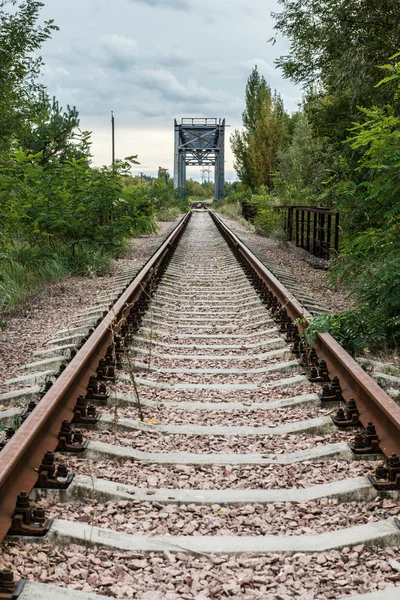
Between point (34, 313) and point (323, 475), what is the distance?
477cm

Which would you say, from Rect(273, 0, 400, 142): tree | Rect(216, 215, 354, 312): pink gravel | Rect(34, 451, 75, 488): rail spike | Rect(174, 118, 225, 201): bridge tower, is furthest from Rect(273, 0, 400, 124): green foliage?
Rect(174, 118, 225, 201): bridge tower

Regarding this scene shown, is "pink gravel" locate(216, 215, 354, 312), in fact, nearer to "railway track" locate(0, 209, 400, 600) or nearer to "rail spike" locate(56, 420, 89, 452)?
"railway track" locate(0, 209, 400, 600)

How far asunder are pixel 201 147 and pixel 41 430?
3603 inches

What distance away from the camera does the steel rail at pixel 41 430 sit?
98.0 inches

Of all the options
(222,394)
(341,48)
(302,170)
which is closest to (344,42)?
(341,48)

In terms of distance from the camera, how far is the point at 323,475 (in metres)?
3.05

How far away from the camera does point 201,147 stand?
91688 mm

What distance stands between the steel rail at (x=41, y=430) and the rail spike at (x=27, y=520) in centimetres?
3

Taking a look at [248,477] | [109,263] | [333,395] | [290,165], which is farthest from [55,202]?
[290,165]

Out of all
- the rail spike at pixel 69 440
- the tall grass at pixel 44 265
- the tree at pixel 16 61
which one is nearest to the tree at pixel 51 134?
the tree at pixel 16 61

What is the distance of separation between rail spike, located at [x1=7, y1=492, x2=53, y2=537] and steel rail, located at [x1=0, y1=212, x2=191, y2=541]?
0.03 meters

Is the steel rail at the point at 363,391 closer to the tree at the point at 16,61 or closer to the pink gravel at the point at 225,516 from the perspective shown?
the pink gravel at the point at 225,516

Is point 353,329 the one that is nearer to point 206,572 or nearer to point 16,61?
point 206,572

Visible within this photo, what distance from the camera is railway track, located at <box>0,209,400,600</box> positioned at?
228 cm
